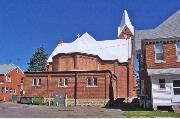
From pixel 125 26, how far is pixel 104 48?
13.9 metres

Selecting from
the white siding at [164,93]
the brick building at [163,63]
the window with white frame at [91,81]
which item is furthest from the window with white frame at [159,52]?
the window with white frame at [91,81]

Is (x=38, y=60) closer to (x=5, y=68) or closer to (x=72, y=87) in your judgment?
(x=5, y=68)

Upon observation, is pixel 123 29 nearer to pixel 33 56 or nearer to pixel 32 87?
pixel 32 87

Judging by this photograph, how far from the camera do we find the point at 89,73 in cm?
5062

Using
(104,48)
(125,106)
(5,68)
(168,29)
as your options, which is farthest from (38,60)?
(168,29)

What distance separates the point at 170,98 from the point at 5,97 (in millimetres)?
54366

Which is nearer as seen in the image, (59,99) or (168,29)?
(168,29)

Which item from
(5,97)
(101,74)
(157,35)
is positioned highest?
(157,35)

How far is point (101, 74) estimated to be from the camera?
164 feet

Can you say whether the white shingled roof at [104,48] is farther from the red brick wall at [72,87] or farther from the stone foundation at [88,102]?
the stone foundation at [88,102]

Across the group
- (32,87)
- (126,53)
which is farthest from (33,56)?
(32,87)

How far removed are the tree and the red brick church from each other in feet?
127

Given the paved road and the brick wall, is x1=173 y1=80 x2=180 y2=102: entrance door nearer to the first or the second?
the paved road

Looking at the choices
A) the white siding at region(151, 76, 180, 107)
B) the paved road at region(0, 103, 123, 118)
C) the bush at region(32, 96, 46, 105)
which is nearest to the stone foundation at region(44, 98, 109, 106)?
the bush at region(32, 96, 46, 105)
